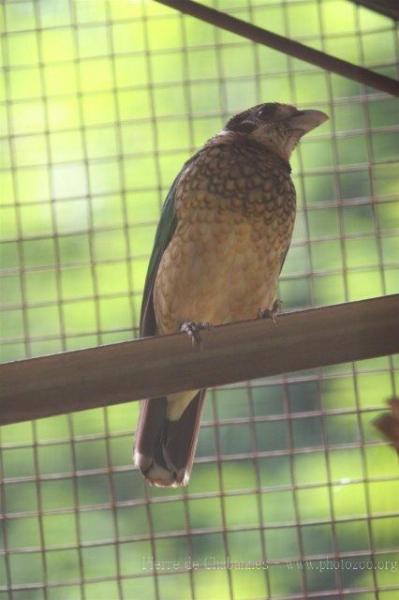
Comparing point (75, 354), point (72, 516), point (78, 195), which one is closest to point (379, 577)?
point (72, 516)

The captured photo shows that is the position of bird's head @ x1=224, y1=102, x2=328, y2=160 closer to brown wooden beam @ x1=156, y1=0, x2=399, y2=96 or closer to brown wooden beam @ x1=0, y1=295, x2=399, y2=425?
brown wooden beam @ x1=156, y1=0, x2=399, y2=96

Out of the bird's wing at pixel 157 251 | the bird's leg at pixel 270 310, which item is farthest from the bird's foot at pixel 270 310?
the bird's wing at pixel 157 251

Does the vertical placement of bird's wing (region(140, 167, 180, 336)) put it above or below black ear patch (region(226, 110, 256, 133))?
below

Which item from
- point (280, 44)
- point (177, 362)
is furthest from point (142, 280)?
point (177, 362)

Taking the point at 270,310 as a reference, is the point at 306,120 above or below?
above

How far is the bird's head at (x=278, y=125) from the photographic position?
188 cm

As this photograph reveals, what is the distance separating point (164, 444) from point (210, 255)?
303 millimetres

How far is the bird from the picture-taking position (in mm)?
1755

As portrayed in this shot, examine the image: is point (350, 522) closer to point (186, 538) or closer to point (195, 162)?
point (186, 538)

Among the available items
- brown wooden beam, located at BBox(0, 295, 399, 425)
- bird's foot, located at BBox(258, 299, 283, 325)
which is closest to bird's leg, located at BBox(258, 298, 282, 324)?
bird's foot, located at BBox(258, 299, 283, 325)

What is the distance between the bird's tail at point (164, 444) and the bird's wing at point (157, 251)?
0.16 m

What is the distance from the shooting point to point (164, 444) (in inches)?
69.7

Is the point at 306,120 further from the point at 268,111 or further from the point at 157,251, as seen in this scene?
the point at 157,251

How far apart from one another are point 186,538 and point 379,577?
349 mm
